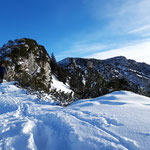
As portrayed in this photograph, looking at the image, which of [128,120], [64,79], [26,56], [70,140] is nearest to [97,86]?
[128,120]

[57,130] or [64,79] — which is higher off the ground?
[64,79]

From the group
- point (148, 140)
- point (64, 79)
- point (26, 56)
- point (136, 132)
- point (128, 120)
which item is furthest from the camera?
point (64, 79)

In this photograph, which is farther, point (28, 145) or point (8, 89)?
point (8, 89)

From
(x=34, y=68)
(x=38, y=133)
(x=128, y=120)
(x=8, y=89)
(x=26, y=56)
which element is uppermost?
(x=26, y=56)

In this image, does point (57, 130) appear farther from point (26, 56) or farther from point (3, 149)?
point (26, 56)

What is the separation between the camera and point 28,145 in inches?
74.3

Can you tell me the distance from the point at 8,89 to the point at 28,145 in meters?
8.30

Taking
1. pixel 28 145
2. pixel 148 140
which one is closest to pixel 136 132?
pixel 148 140

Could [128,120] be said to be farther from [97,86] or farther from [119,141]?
[97,86]

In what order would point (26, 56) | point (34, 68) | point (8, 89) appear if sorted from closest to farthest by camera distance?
point (8, 89)
point (26, 56)
point (34, 68)

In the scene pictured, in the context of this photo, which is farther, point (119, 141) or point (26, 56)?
point (26, 56)

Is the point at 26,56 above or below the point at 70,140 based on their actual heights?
above

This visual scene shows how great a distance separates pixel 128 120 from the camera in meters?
2.26

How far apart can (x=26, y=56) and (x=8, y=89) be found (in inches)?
652
